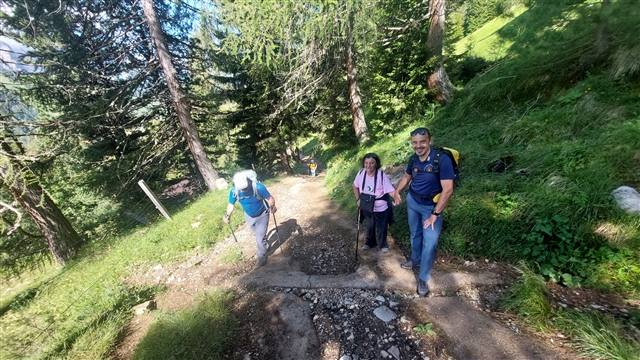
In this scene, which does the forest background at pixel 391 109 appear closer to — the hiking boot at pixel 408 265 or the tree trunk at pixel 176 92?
the tree trunk at pixel 176 92

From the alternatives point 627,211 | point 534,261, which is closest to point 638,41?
point 627,211

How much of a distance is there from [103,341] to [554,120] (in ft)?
29.2

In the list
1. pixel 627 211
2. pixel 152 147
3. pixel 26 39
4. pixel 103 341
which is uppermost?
pixel 26 39

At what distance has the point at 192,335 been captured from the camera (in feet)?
9.92

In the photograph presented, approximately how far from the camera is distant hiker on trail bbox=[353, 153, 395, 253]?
4.02 m

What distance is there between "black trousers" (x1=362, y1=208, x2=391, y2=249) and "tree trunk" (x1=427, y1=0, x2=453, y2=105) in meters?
6.60

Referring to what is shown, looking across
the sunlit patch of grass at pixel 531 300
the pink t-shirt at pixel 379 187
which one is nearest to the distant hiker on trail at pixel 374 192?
the pink t-shirt at pixel 379 187

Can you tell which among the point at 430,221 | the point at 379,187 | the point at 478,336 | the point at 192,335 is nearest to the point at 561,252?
the point at 478,336

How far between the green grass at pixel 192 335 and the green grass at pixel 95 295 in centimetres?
74

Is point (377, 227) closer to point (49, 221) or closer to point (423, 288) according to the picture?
point (423, 288)

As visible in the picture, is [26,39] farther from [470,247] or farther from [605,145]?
[605,145]

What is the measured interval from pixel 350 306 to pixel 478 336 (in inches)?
59.8

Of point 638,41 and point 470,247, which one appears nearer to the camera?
point 470,247

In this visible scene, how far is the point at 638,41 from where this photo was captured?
14.0ft
